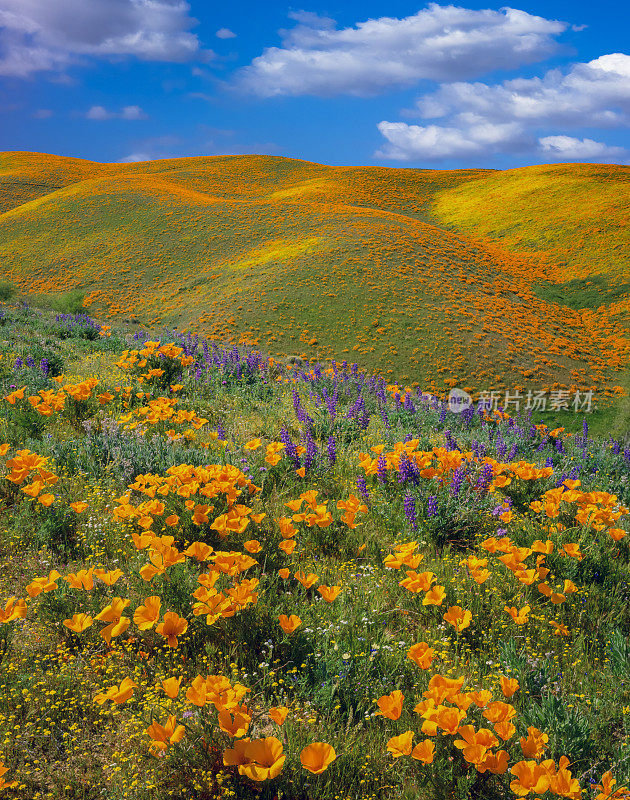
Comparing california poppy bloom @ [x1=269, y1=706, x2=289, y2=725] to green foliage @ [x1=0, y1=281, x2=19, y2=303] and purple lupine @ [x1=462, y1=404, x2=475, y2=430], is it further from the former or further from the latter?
green foliage @ [x1=0, y1=281, x2=19, y2=303]

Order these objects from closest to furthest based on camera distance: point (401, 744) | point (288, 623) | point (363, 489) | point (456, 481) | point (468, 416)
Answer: point (401, 744)
point (288, 623)
point (456, 481)
point (363, 489)
point (468, 416)

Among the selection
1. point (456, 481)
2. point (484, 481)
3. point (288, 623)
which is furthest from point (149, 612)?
point (484, 481)

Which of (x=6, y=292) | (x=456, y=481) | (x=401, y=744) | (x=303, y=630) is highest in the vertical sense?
(x=6, y=292)

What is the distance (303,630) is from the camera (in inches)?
90.5

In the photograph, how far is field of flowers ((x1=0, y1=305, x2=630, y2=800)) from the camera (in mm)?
1673

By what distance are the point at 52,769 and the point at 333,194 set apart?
48319 millimetres

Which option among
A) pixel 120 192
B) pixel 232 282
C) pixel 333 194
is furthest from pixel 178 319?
pixel 333 194

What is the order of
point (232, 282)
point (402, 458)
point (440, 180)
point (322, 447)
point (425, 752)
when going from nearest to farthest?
point (425, 752) → point (402, 458) → point (322, 447) → point (232, 282) → point (440, 180)

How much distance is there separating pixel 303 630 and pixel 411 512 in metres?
1.21

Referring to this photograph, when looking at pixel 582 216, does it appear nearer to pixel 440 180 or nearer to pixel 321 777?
pixel 440 180

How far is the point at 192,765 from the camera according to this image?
5.65 ft

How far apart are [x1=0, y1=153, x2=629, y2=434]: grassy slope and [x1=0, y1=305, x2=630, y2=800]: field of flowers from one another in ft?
47.7

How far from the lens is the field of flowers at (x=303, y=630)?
167 cm

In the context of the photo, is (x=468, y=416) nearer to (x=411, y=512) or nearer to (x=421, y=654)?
(x=411, y=512)
